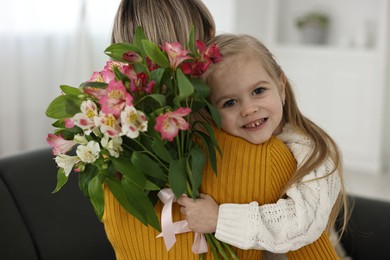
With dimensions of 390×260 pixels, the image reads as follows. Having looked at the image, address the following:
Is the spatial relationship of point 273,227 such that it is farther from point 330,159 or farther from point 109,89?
point 109,89

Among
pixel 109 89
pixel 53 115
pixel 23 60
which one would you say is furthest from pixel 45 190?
pixel 23 60

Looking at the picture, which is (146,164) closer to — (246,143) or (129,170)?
(129,170)

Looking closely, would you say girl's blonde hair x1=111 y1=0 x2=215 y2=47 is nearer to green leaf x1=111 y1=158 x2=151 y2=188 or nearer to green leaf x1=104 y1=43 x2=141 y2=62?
green leaf x1=104 y1=43 x2=141 y2=62

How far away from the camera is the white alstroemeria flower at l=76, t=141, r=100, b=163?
1.20 meters

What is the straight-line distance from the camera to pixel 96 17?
192 inches

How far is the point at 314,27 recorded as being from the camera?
5555mm

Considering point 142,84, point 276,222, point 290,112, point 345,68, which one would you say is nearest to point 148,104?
point 142,84

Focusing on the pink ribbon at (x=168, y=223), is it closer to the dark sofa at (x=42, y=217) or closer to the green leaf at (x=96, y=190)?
the green leaf at (x=96, y=190)

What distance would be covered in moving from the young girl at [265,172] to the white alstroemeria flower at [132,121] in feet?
0.93

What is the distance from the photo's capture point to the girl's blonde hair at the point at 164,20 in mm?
1560

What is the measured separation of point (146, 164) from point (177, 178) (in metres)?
0.07

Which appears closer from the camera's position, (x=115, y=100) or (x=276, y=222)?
(x=115, y=100)

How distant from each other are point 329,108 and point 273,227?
14.0 feet

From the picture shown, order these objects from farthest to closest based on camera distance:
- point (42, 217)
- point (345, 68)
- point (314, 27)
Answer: point (314, 27) < point (345, 68) < point (42, 217)
